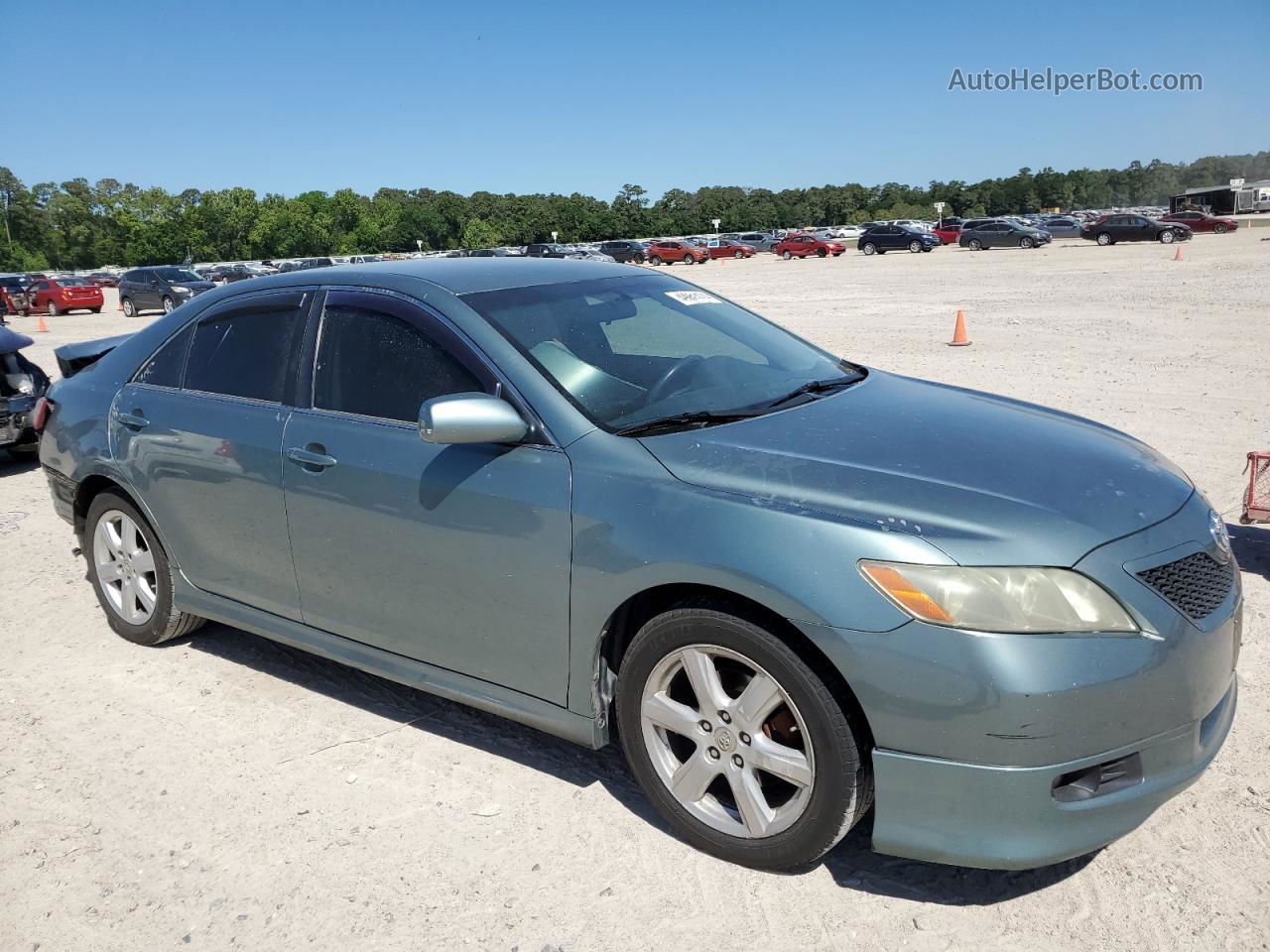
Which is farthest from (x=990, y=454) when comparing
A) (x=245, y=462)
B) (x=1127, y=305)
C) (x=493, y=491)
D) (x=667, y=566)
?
(x=1127, y=305)

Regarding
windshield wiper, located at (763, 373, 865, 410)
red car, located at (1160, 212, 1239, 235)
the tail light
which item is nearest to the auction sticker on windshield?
windshield wiper, located at (763, 373, 865, 410)

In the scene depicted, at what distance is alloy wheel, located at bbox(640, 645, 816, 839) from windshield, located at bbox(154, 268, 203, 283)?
32.9 metres

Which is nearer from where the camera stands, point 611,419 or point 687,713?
point 687,713

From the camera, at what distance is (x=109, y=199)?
137625 mm

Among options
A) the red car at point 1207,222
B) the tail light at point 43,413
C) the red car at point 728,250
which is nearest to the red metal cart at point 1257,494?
the tail light at point 43,413

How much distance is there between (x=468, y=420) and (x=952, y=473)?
142 cm

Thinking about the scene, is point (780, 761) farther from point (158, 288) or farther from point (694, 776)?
point (158, 288)

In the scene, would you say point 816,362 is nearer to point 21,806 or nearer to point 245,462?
point 245,462

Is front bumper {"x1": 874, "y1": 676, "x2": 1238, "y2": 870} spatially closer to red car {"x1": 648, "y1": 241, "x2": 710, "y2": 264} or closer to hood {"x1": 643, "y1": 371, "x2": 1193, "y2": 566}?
hood {"x1": 643, "y1": 371, "x2": 1193, "y2": 566}

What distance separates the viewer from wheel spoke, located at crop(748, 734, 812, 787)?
9.04ft

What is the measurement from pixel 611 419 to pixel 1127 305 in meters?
18.1

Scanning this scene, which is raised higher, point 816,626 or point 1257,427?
point 816,626

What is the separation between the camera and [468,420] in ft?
10.2

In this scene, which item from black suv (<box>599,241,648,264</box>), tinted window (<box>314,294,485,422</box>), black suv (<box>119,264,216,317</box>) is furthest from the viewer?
black suv (<box>599,241,648,264</box>)
